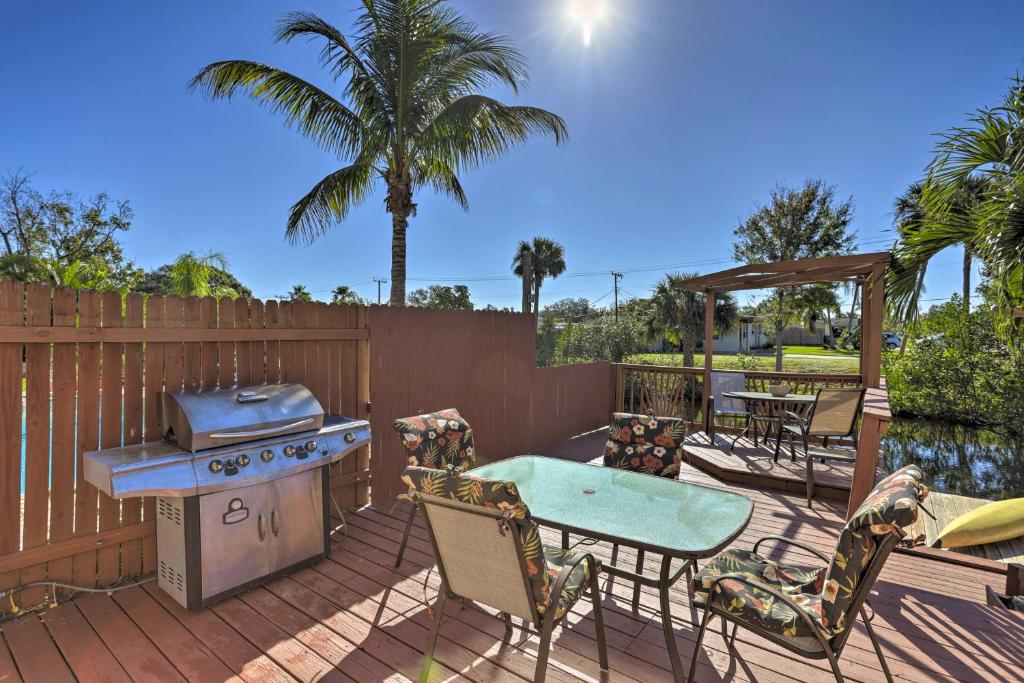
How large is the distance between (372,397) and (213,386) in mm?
1242

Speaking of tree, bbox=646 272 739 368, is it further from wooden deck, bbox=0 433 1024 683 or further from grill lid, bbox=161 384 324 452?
grill lid, bbox=161 384 324 452

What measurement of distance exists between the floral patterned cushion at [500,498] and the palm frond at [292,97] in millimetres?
6134

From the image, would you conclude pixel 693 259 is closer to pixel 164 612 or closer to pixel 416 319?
pixel 416 319

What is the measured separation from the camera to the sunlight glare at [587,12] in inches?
227

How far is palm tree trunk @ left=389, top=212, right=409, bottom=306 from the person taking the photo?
22.7 feet

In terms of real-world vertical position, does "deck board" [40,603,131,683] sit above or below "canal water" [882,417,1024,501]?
above

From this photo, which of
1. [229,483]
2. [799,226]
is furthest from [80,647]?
[799,226]

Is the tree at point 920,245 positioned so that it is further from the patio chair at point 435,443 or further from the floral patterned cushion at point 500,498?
the floral patterned cushion at point 500,498

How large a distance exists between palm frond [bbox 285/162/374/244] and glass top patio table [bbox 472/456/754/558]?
5.82m

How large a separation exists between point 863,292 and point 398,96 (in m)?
6.27

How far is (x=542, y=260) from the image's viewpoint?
26641 millimetres

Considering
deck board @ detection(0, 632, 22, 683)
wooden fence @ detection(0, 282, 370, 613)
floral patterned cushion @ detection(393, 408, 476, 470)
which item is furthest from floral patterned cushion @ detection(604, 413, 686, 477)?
deck board @ detection(0, 632, 22, 683)

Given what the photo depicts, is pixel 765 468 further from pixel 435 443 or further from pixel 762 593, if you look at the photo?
pixel 435 443

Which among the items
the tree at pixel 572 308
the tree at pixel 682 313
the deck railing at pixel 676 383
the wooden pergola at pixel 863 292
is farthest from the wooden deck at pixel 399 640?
the tree at pixel 572 308
